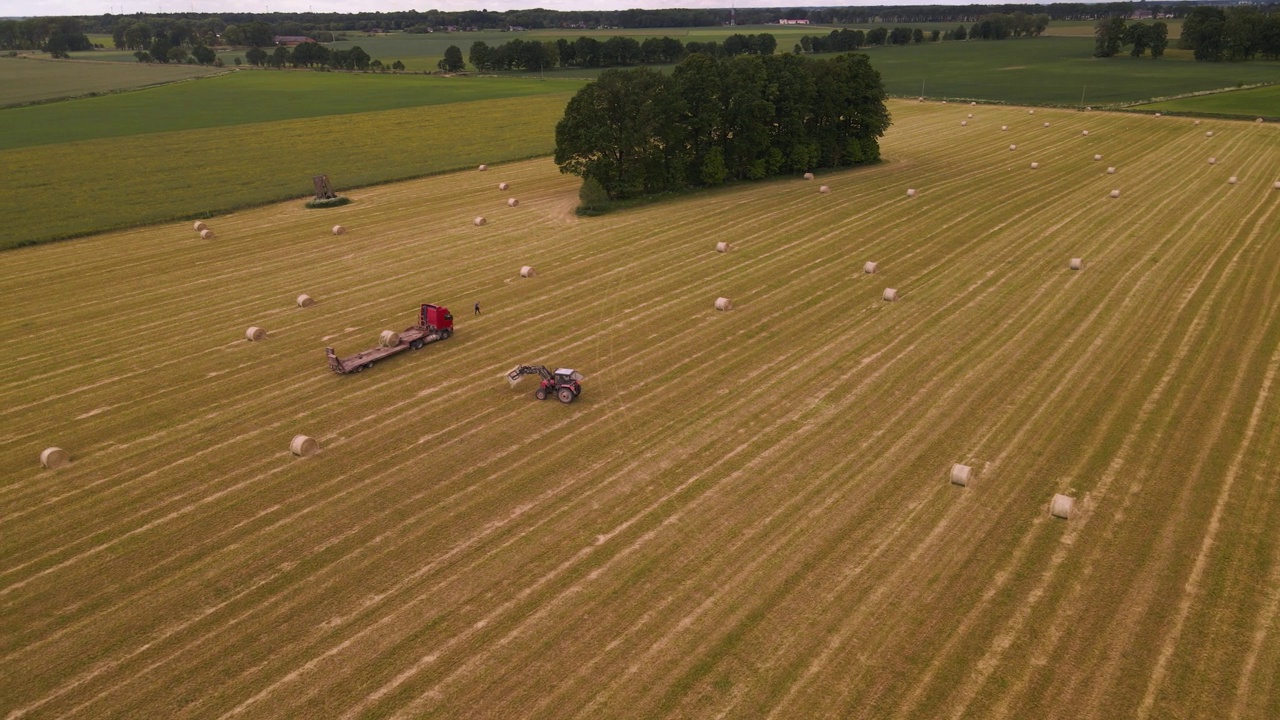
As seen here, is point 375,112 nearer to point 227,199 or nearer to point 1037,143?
point 227,199

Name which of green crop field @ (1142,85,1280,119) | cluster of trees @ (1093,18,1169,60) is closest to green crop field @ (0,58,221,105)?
green crop field @ (1142,85,1280,119)

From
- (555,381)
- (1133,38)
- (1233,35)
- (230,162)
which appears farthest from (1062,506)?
(1133,38)

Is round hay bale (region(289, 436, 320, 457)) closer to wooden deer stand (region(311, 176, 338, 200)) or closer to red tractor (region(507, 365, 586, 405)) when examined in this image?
red tractor (region(507, 365, 586, 405))

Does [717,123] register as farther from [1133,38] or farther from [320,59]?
[320,59]

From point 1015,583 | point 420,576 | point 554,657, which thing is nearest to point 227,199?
point 420,576

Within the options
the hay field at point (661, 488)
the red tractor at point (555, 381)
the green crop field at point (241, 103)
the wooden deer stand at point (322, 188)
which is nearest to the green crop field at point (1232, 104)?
the hay field at point (661, 488)
